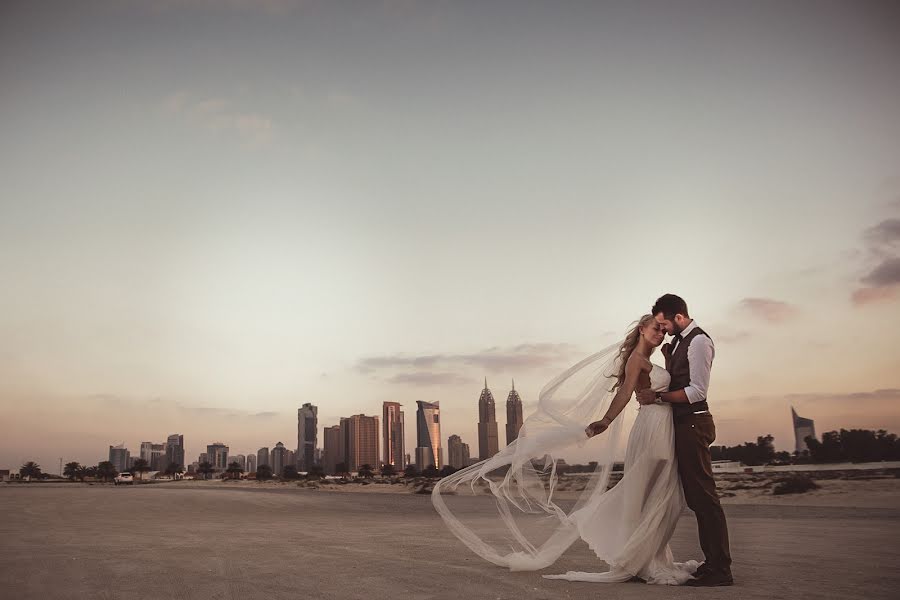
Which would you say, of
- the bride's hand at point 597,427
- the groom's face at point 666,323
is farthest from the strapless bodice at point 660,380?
the bride's hand at point 597,427

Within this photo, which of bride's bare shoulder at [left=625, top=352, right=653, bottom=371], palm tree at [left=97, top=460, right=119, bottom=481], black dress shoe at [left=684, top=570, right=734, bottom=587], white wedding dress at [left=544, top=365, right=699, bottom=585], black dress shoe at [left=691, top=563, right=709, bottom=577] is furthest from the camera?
palm tree at [left=97, top=460, right=119, bottom=481]

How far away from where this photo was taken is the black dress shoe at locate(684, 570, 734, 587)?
639cm

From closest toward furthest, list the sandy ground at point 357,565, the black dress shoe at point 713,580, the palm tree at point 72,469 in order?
1. the sandy ground at point 357,565
2. the black dress shoe at point 713,580
3. the palm tree at point 72,469

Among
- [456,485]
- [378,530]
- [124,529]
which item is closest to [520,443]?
[456,485]

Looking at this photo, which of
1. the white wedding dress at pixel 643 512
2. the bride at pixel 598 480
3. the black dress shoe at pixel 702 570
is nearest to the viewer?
the black dress shoe at pixel 702 570

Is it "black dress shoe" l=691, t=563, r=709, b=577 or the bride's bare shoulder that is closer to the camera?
"black dress shoe" l=691, t=563, r=709, b=577

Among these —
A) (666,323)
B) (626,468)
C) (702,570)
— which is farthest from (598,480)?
(666,323)

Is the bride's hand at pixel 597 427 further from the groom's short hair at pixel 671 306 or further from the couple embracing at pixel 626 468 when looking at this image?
the groom's short hair at pixel 671 306

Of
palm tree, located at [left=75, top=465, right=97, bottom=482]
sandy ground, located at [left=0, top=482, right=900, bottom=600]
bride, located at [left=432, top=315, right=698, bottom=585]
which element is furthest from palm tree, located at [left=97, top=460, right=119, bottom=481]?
bride, located at [left=432, top=315, right=698, bottom=585]

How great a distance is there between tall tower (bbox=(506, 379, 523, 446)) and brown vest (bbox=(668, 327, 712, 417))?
2081mm

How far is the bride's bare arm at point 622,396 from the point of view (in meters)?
7.37

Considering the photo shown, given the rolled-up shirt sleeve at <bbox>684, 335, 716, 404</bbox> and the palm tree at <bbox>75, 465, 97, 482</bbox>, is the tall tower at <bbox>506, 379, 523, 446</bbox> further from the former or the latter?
the palm tree at <bbox>75, 465, 97, 482</bbox>

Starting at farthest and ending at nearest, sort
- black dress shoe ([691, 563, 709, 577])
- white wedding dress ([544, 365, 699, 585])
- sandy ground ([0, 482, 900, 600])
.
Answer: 1. white wedding dress ([544, 365, 699, 585])
2. black dress shoe ([691, 563, 709, 577])
3. sandy ground ([0, 482, 900, 600])

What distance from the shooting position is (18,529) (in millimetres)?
13445
